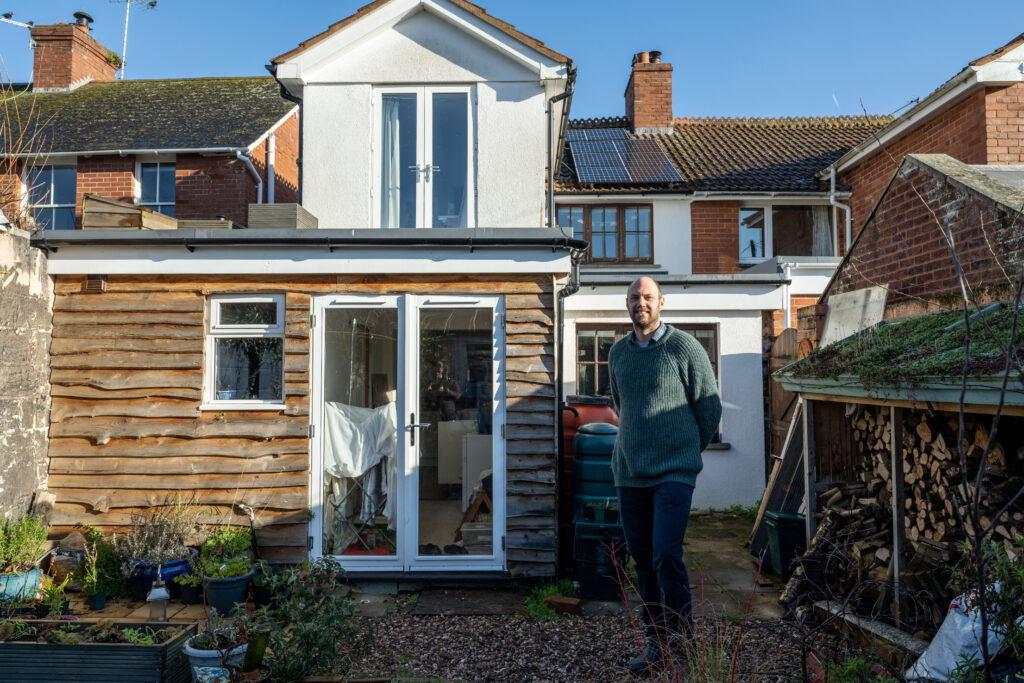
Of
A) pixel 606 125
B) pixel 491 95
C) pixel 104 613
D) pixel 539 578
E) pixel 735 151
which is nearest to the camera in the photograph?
pixel 104 613

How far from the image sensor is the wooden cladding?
20.6 feet

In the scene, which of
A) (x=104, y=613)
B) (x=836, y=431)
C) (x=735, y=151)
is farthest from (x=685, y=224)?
(x=104, y=613)

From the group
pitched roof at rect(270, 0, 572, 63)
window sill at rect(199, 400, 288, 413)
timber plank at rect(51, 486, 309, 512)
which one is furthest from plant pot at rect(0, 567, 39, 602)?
pitched roof at rect(270, 0, 572, 63)

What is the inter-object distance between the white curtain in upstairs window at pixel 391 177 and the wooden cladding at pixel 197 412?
130 centimetres

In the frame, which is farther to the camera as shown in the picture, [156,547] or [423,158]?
[423,158]

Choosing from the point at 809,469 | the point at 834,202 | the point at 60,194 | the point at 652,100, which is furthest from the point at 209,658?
the point at 652,100

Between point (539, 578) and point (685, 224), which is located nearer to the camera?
point (539, 578)

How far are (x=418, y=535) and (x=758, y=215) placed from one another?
10.7 metres

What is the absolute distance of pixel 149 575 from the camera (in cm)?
575

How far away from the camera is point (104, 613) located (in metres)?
5.48

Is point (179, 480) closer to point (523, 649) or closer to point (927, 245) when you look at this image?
point (523, 649)

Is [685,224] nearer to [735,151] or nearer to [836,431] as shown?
[735,151]

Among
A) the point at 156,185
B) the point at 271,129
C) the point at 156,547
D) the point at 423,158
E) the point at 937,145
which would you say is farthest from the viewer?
the point at 271,129

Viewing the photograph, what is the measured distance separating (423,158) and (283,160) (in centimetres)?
784
